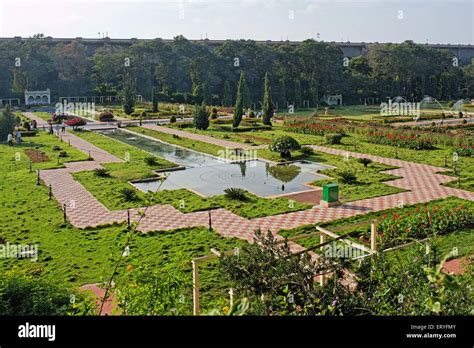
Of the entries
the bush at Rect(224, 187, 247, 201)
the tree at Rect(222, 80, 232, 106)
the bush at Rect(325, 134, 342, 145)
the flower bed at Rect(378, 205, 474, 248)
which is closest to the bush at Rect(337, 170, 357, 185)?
the bush at Rect(224, 187, 247, 201)

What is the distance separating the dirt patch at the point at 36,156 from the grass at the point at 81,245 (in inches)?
229

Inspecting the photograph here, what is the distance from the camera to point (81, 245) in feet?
30.1

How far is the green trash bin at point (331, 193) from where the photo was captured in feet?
37.8

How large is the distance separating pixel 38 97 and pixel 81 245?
38.5 m

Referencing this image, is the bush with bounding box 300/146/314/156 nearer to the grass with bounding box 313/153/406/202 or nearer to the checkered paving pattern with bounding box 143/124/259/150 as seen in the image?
the grass with bounding box 313/153/406/202

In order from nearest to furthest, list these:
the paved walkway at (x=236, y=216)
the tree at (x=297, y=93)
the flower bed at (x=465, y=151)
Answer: the paved walkway at (x=236, y=216)
the flower bed at (x=465, y=151)
the tree at (x=297, y=93)

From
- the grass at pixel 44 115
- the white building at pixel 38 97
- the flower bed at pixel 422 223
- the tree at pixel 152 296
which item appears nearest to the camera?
the tree at pixel 152 296

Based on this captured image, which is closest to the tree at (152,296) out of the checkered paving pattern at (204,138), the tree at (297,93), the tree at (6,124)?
the checkered paving pattern at (204,138)

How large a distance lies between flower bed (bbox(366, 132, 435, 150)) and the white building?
103ft

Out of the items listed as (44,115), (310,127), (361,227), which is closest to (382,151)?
(310,127)

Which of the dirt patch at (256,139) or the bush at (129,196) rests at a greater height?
the dirt patch at (256,139)

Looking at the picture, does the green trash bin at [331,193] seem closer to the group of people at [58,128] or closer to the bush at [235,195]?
the bush at [235,195]
